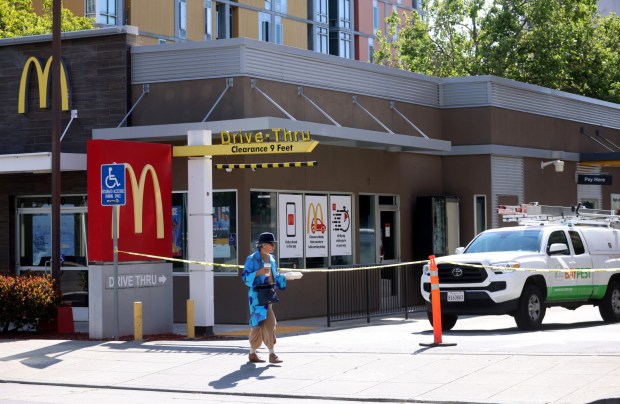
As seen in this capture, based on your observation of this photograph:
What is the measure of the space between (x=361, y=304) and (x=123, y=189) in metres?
7.63

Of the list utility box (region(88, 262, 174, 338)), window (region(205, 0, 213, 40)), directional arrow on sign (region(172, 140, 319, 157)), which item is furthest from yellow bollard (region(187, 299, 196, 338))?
window (region(205, 0, 213, 40))

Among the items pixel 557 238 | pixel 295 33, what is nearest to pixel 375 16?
pixel 295 33

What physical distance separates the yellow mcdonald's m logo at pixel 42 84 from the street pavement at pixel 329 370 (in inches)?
272

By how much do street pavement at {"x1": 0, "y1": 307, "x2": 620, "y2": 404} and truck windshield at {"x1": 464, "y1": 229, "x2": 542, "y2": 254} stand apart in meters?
1.91

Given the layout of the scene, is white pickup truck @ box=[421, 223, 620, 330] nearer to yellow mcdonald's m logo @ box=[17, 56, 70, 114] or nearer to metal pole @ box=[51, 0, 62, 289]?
metal pole @ box=[51, 0, 62, 289]

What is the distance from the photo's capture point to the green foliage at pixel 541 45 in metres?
44.7

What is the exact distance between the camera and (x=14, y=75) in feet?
81.7

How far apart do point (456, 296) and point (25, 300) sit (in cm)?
764

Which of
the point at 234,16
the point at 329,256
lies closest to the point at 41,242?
the point at 329,256

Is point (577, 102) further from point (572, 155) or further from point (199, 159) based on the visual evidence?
point (199, 159)

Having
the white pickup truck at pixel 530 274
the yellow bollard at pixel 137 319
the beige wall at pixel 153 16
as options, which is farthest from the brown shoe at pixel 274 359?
the beige wall at pixel 153 16

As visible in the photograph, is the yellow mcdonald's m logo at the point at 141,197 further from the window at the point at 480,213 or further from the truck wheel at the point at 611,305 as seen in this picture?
the window at the point at 480,213

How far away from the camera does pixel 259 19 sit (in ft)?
219

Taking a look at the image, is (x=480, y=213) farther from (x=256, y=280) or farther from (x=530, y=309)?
(x=256, y=280)
